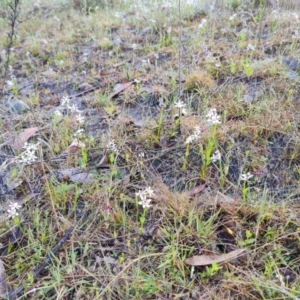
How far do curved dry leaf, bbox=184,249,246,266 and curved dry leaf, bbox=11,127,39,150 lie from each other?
4.45 feet

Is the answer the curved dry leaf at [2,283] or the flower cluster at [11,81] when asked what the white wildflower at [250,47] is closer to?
the flower cluster at [11,81]

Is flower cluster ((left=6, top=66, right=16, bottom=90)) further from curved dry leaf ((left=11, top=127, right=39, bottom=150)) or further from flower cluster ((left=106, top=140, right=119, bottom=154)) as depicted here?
flower cluster ((left=106, top=140, right=119, bottom=154))

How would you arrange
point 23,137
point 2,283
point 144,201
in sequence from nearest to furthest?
point 2,283
point 144,201
point 23,137

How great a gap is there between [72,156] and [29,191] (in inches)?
13.1

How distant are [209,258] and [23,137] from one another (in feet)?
4.98

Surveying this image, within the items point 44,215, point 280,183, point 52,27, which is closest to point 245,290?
point 280,183

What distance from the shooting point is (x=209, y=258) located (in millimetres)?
1381

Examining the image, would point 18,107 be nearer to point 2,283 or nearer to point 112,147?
point 112,147

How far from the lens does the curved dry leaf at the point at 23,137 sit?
212 cm

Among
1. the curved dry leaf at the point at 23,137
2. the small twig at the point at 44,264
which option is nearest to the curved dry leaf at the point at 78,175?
the small twig at the point at 44,264

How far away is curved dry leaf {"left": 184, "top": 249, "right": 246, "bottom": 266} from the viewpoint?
1362 mm

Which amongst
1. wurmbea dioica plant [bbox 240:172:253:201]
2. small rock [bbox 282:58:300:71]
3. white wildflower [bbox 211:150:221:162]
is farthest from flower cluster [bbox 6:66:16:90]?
small rock [bbox 282:58:300:71]

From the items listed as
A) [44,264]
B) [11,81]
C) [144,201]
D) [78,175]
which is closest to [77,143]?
[78,175]

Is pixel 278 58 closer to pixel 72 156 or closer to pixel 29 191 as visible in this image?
pixel 72 156
